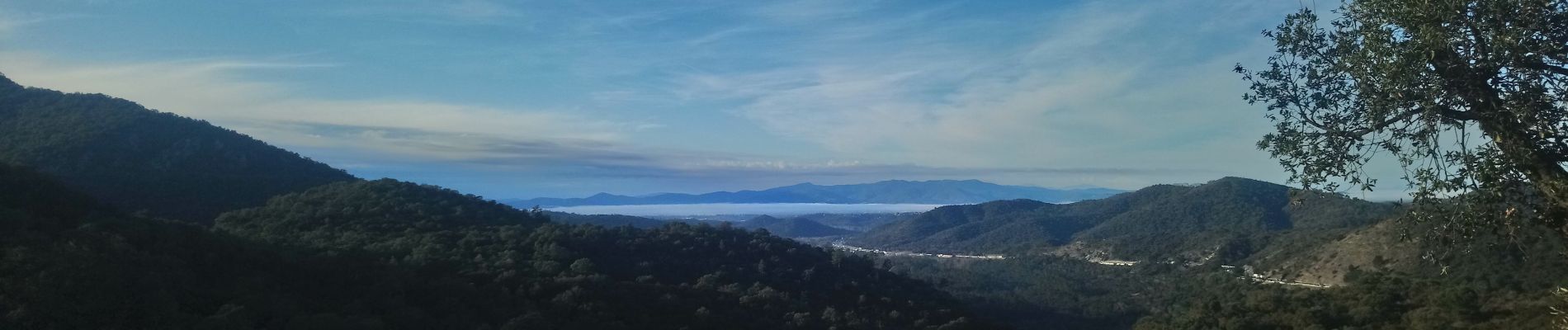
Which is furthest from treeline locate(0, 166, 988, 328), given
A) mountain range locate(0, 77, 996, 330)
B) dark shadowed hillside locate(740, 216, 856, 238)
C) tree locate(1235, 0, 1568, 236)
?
dark shadowed hillside locate(740, 216, 856, 238)

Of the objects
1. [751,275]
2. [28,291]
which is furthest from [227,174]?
[28,291]

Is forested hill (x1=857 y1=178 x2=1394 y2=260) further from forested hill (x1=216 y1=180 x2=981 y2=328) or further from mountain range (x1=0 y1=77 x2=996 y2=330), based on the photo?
mountain range (x1=0 y1=77 x2=996 y2=330)

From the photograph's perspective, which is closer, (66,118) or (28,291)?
(28,291)

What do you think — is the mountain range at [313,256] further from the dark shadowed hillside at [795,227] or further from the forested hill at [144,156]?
the dark shadowed hillside at [795,227]

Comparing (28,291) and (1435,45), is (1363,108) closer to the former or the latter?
(1435,45)

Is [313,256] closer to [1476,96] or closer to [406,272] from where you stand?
[406,272]

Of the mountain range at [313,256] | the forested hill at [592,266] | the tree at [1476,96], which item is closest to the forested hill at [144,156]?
the mountain range at [313,256]
